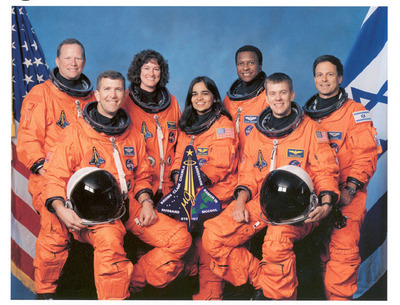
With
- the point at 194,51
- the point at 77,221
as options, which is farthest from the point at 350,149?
the point at 77,221

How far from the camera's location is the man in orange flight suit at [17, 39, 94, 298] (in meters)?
3.65

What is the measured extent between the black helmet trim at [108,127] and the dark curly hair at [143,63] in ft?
1.37

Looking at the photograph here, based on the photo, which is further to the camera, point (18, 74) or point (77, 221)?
point (18, 74)

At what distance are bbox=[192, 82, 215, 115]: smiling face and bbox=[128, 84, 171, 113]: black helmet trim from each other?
0.24 m

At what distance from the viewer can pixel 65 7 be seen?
3.84m

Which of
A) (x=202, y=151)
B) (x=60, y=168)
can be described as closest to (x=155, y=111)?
(x=202, y=151)

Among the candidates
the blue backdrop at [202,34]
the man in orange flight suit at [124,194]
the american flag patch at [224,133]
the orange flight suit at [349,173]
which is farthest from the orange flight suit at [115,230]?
the orange flight suit at [349,173]

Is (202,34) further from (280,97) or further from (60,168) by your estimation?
(60,168)

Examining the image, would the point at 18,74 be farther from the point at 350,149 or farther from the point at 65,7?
the point at 350,149

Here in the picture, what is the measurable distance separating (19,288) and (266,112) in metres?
2.51

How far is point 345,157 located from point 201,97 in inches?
49.5

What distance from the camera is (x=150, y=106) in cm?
377

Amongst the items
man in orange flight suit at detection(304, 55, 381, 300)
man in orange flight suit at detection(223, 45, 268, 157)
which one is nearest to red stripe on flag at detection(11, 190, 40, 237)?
man in orange flight suit at detection(223, 45, 268, 157)

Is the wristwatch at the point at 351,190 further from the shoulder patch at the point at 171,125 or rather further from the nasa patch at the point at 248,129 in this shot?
the shoulder patch at the point at 171,125
